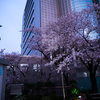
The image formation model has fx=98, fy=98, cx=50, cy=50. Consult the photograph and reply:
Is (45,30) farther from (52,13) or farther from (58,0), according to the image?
(58,0)

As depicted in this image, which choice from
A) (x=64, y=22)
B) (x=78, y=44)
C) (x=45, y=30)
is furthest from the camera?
(x=45, y=30)

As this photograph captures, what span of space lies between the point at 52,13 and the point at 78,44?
5106cm

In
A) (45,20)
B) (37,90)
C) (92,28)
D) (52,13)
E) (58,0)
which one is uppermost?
(58,0)

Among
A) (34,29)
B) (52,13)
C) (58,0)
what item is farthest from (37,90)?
(58,0)

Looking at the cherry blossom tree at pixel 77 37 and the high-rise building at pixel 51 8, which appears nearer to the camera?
the cherry blossom tree at pixel 77 37

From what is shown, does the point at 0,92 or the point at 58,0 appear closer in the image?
the point at 0,92

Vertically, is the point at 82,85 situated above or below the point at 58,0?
below

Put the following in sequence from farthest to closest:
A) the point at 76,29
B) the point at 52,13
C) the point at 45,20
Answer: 1. the point at 52,13
2. the point at 45,20
3. the point at 76,29

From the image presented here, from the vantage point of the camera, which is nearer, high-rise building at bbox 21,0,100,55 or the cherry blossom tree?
the cherry blossom tree

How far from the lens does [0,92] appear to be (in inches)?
301

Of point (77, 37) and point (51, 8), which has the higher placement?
point (51, 8)

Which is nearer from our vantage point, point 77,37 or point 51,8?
point 77,37

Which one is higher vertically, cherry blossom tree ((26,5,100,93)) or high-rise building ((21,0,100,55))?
high-rise building ((21,0,100,55))

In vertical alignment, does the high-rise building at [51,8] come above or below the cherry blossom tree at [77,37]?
above
